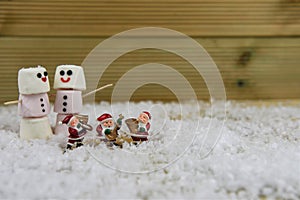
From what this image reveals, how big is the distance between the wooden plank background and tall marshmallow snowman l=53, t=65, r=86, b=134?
0.33m

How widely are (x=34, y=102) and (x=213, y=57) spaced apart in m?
0.52

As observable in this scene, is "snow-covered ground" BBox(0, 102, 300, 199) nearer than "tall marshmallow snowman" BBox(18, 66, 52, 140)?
Yes

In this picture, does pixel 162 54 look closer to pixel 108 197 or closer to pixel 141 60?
pixel 141 60

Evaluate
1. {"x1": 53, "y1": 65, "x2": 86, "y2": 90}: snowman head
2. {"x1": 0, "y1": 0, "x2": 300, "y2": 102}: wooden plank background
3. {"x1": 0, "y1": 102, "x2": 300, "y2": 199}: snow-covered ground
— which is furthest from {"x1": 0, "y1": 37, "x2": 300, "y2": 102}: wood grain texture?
{"x1": 53, "y1": 65, "x2": 86, "y2": 90}: snowman head

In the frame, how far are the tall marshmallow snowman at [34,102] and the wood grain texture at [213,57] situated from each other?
1.14ft

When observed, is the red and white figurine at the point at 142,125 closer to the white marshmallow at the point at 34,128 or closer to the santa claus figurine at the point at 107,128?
the santa claus figurine at the point at 107,128

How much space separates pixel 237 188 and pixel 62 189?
0.21 meters

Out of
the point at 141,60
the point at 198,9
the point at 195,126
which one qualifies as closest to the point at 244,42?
the point at 198,9

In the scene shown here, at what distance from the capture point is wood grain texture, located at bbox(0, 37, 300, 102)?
1016mm

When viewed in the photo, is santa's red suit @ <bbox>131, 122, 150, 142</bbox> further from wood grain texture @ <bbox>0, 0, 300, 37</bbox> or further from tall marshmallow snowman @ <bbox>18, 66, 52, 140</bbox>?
wood grain texture @ <bbox>0, 0, 300, 37</bbox>

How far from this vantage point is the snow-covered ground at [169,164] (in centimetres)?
50

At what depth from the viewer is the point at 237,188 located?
512 mm

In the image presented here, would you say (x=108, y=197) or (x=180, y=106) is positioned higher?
(x=180, y=106)

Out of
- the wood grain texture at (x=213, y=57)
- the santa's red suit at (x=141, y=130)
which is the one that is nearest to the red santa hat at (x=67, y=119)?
the santa's red suit at (x=141, y=130)
